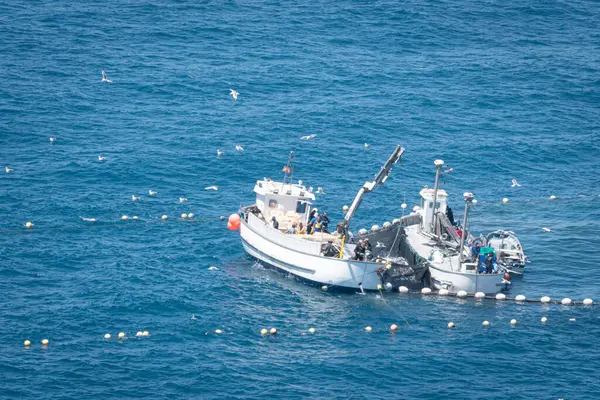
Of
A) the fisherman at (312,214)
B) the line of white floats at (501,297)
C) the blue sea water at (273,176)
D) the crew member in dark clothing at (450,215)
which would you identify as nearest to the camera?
the blue sea water at (273,176)

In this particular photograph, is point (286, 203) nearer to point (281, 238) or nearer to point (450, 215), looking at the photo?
point (281, 238)

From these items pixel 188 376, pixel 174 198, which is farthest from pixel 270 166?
pixel 188 376

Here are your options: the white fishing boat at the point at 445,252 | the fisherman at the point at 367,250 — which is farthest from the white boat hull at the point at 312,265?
the white fishing boat at the point at 445,252

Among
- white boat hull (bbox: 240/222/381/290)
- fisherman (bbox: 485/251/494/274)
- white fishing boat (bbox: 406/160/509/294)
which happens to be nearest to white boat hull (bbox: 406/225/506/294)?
white fishing boat (bbox: 406/160/509/294)

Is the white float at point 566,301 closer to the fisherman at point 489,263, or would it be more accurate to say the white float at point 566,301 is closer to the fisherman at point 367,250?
the fisherman at point 489,263

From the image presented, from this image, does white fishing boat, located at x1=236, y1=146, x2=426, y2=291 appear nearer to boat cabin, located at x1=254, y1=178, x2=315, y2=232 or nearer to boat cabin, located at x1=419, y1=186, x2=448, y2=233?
boat cabin, located at x1=254, y1=178, x2=315, y2=232
